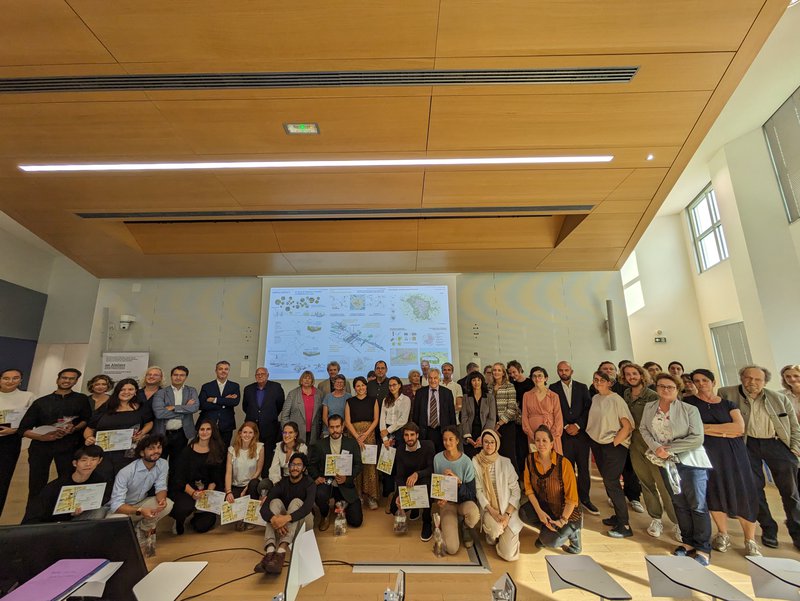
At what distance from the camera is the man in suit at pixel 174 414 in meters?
4.07

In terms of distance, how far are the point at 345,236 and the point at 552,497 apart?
4348mm

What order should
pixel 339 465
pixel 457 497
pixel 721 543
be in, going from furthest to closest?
pixel 339 465 < pixel 457 497 < pixel 721 543

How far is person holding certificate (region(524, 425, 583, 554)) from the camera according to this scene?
3.11 meters

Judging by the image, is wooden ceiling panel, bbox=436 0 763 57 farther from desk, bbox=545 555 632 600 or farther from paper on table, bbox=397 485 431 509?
paper on table, bbox=397 485 431 509

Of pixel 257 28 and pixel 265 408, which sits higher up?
pixel 257 28

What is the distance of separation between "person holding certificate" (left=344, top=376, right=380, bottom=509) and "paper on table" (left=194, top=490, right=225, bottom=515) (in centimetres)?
145

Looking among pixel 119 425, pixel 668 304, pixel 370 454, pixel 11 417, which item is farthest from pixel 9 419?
pixel 668 304

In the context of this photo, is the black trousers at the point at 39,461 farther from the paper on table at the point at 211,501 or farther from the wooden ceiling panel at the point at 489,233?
the wooden ceiling panel at the point at 489,233

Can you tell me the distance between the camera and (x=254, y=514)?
3.24m

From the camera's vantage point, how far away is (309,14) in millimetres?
2465

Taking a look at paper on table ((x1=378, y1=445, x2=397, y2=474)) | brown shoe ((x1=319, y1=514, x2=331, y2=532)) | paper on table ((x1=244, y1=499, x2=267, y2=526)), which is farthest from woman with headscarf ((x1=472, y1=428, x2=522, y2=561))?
paper on table ((x1=244, y1=499, x2=267, y2=526))

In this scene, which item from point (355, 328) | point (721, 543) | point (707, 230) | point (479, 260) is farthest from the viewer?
point (707, 230)

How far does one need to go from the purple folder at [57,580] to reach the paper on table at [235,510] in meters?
2.40

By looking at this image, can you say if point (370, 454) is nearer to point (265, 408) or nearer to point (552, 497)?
point (265, 408)
